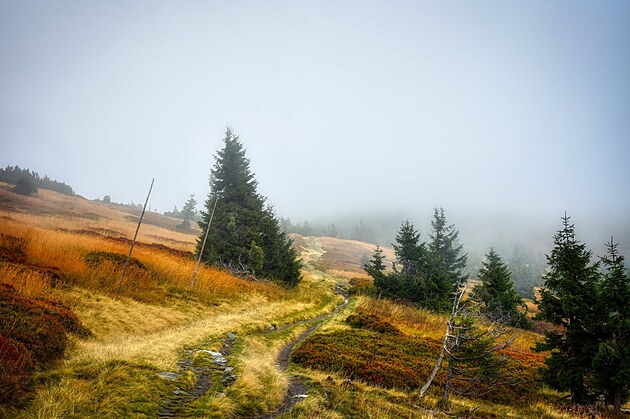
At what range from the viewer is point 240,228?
2691cm

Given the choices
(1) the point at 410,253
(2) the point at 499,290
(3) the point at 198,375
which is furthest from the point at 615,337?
(1) the point at 410,253

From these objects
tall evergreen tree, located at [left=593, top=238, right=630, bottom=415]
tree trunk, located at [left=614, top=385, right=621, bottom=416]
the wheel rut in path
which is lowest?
the wheel rut in path

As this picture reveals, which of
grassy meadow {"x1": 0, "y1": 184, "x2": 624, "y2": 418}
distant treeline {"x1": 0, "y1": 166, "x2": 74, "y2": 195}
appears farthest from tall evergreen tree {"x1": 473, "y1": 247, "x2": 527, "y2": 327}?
distant treeline {"x1": 0, "y1": 166, "x2": 74, "y2": 195}

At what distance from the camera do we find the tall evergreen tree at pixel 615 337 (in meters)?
8.82

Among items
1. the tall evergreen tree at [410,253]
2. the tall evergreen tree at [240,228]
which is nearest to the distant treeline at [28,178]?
the tall evergreen tree at [240,228]

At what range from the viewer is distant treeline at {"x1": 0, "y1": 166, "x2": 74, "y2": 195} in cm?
6219

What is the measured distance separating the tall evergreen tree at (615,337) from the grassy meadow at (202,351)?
132cm

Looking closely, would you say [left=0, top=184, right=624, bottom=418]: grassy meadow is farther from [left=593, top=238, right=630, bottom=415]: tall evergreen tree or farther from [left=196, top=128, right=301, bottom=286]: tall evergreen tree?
[left=196, top=128, right=301, bottom=286]: tall evergreen tree

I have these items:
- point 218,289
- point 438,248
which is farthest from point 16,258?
point 438,248

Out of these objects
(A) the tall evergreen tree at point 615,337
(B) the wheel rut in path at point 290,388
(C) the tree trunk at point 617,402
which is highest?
(A) the tall evergreen tree at point 615,337

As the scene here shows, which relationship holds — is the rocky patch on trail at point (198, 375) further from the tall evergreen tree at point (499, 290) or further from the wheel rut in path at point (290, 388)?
the tall evergreen tree at point (499, 290)

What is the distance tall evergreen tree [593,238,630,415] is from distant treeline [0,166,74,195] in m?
81.3

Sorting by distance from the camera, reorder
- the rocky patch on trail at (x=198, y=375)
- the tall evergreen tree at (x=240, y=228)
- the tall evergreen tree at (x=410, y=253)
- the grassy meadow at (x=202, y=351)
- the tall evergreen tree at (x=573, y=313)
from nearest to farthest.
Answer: the grassy meadow at (x=202, y=351), the rocky patch on trail at (x=198, y=375), the tall evergreen tree at (x=573, y=313), the tall evergreen tree at (x=240, y=228), the tall evergreen tree at (x=410, y=253)

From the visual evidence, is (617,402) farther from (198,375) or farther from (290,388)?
(198,375)
